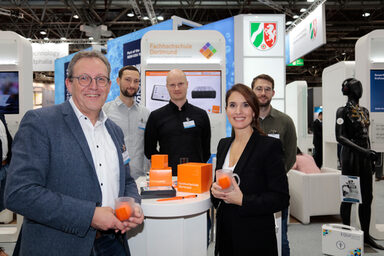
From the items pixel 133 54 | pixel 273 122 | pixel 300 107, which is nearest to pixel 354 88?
pixel 273 122

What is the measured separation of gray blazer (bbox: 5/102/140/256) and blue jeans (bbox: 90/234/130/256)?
3.6 inches

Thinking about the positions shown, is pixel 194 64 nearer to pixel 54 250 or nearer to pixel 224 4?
pixel 54 250

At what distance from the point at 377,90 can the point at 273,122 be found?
7.10 ft

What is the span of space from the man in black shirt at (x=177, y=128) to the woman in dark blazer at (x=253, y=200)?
42.3 inches

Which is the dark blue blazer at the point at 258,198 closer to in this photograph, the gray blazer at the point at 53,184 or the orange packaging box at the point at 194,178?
the orange packaging box at the point at 194,178

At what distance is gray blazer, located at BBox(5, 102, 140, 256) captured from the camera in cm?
108

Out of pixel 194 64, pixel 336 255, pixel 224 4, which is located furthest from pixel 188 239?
pixel 224 4

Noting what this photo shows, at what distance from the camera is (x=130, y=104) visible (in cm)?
312

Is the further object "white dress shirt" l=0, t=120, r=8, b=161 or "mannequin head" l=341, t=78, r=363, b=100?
"mannequin head" l=341, t=78, r=363, b=100

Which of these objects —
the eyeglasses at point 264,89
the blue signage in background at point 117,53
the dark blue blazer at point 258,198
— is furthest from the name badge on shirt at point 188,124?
the blue signage in background at point 117,53

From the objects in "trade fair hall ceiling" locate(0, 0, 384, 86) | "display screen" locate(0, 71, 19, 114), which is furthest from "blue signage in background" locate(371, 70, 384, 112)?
"trade fair hall ceiling" locate(0, 0, 384, 86)

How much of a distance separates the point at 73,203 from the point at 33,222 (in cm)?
22

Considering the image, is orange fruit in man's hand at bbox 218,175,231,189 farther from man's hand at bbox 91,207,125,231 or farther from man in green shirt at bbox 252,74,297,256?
man in green shirt at bbox 252,74,297,256

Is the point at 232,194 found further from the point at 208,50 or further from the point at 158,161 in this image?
the point at 208,50
